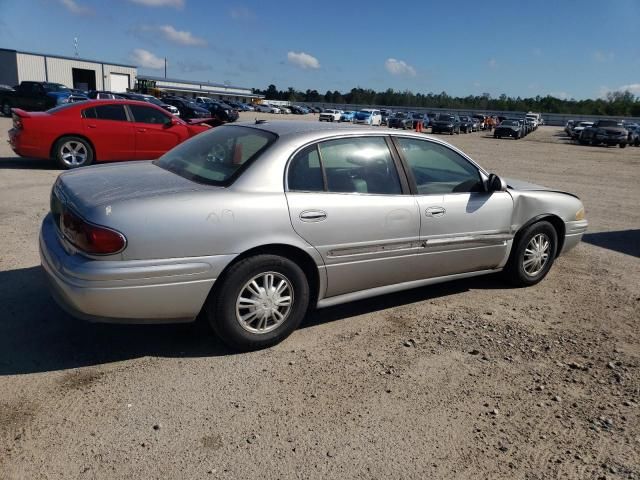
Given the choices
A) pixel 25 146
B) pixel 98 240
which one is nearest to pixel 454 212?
pixel 98 240

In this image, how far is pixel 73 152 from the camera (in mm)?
10734

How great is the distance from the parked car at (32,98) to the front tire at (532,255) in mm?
26479

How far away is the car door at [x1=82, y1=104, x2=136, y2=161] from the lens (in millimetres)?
10648

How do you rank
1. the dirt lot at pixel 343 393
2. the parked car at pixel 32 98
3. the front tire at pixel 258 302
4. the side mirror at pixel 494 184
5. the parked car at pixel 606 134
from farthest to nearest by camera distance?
the parked car at pixel 606 134
the parked car at pixel 32 98
the side mirror at pixel 494 184
the front tire at pixel 258 302
the dirt lot at pixel 343 393

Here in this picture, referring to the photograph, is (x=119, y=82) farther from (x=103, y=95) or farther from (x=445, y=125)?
(x=445, y=125)

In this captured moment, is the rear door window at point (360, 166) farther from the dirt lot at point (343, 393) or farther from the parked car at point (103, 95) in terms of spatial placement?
the parked car at point (103, 95)

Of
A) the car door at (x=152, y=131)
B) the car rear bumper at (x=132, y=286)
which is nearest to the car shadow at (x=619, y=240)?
the car rear bumper at (x=132, y=286)

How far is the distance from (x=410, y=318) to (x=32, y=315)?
2.97 meters

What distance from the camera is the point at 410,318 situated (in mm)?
4414

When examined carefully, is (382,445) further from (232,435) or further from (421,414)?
(232,435)

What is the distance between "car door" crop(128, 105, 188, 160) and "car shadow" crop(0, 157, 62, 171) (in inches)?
69.7

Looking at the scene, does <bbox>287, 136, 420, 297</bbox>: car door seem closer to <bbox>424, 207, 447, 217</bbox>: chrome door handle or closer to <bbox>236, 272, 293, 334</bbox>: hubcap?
<bbox>424, 207, 447, 217</bbox>: chrome door handle

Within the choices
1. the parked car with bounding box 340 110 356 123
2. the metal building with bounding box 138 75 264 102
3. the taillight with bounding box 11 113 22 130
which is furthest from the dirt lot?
the metal building with bounding box 138 75 264 102

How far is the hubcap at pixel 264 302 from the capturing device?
356cm
